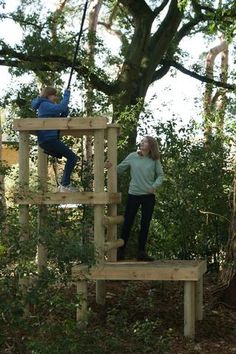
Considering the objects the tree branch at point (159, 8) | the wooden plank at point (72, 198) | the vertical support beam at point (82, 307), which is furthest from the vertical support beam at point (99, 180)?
the tree branch at point (159, 8)

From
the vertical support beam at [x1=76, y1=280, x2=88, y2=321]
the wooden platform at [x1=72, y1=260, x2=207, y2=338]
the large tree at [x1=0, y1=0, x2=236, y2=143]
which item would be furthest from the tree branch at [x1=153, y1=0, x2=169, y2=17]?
the vertical support beam at [x1=76, y1=280, x2=88, y2=321]

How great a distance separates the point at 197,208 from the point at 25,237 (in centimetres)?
470

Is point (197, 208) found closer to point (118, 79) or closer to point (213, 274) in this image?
point (213, 274)

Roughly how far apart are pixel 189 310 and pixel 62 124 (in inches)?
101

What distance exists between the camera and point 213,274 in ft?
34.4

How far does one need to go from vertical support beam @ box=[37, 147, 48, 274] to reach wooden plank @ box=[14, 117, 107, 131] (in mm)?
615

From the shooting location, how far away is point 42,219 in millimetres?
6309

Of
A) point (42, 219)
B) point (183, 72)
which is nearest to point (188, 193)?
point (42, 219)

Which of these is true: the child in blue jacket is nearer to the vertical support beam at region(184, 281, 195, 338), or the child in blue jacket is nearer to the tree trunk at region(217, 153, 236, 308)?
the vertical support beam at region(184, 281, 195, 338)

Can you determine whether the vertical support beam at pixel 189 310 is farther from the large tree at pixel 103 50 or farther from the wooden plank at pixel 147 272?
the large tree at pixel 103 50

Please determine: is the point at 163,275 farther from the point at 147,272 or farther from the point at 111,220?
the point at 111,220

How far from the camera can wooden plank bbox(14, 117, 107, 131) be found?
7133mm

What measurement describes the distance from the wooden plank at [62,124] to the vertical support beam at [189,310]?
2.10 m

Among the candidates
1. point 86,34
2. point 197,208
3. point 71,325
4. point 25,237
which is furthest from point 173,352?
point 86,34
